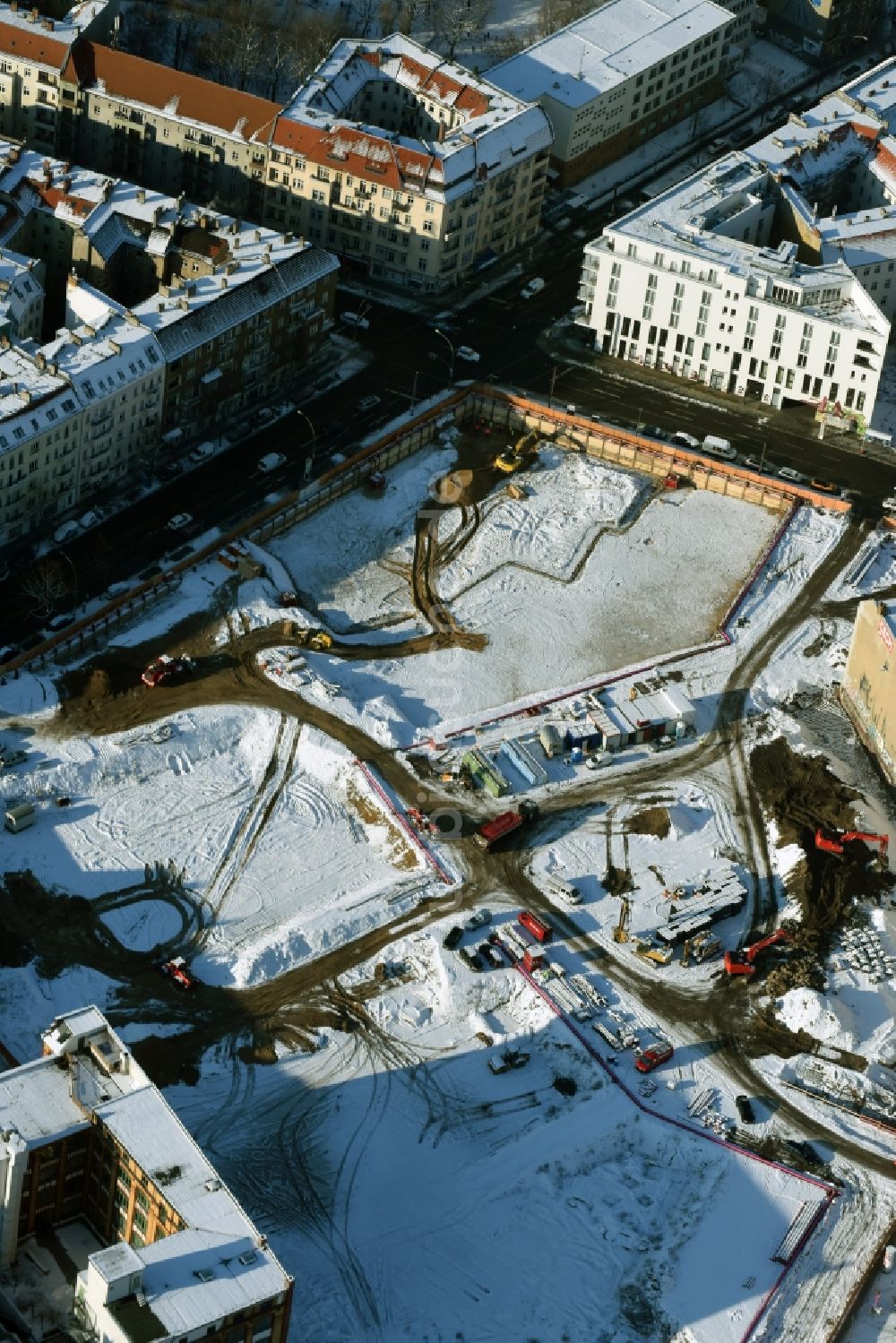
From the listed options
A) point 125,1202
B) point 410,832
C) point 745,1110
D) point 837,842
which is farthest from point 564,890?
point 125,1202

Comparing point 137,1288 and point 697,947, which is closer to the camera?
point 137,1288

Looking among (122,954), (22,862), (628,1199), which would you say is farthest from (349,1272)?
(22,862)

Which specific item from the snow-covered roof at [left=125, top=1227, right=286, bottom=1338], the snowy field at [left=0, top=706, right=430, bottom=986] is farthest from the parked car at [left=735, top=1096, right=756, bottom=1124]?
the snow-covered roof at [left=125, top=1227, right=286, bottom=1338]

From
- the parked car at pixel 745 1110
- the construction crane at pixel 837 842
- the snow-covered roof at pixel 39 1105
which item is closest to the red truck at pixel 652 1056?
the parked car at pixel 745 1110

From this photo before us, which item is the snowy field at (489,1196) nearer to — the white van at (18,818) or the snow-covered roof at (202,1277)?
the snow-covered roof at (202,1277)

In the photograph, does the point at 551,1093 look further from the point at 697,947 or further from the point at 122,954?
the point at 122,954

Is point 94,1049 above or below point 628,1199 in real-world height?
above

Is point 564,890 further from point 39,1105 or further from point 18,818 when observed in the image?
point 39,1105
